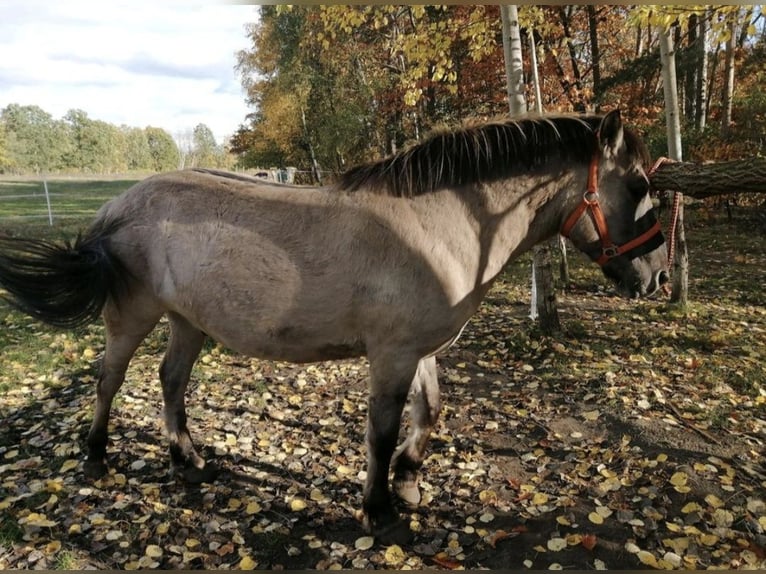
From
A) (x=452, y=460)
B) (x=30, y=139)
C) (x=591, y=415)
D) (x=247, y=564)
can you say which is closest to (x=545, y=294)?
(x=591, y=415)

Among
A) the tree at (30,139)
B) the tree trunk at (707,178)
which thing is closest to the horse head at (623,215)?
the tree trunk at (707,178)

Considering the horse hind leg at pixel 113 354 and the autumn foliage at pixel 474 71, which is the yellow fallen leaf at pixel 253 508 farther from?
the autumn foliage at pixel 474 71

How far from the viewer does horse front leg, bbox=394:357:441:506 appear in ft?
11.4

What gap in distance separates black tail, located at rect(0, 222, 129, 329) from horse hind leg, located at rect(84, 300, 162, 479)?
201mm

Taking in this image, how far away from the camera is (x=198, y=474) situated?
3.72 metres

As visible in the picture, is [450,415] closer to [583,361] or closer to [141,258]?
[583,361]

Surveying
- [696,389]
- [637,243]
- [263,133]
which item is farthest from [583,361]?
[263,133]

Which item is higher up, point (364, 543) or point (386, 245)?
point (386, 245)

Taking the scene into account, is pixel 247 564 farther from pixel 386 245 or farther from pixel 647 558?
pixel 647 558

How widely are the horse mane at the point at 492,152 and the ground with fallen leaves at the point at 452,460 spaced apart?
89.4 inches

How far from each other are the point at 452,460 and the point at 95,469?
284cm

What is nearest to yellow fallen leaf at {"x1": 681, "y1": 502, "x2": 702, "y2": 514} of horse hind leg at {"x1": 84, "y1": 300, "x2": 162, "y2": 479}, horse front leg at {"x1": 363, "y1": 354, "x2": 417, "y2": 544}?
horse front leg at {"x1": 363, "y1": 354, "x2": 417, "y2": 544}

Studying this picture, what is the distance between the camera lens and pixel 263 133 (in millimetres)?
33000

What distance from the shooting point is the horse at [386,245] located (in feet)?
9.50
